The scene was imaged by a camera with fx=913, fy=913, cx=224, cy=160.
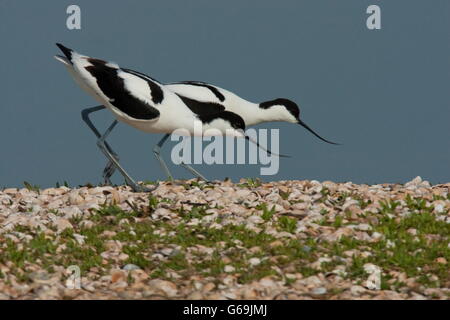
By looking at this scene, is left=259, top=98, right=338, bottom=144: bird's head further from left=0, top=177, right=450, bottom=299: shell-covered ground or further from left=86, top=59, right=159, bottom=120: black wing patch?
left=86, top=59, right=159, bottom=120: black wing patch

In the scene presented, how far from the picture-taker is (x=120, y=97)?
1102 cm

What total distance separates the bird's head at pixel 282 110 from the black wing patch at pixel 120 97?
233 centimetres

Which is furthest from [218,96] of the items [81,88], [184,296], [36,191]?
[184,296]

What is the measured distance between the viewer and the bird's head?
12.9 m

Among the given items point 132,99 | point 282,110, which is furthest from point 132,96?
point 282,110

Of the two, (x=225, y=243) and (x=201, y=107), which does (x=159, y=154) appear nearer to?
(x=201, y=107)

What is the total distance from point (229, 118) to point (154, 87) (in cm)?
110

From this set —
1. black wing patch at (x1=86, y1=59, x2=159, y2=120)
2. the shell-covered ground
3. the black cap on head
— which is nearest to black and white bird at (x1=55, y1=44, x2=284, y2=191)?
black wing patch at (x1=86, y1=59, x2=159, y2=120)

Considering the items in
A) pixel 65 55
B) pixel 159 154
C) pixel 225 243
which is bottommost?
pixel 225 243

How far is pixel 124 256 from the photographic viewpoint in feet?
28.5

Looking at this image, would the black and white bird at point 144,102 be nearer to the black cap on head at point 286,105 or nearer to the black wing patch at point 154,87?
the black wing patch at point 154,87
